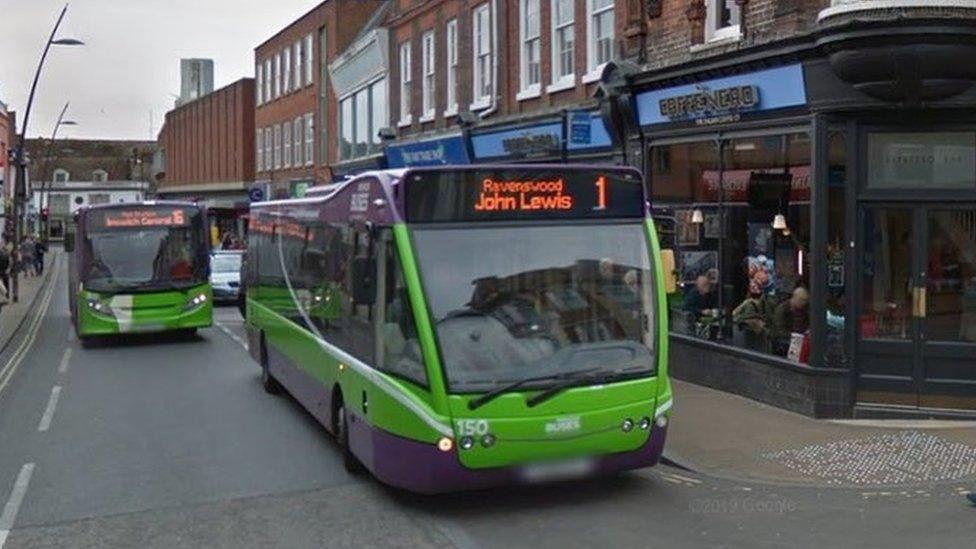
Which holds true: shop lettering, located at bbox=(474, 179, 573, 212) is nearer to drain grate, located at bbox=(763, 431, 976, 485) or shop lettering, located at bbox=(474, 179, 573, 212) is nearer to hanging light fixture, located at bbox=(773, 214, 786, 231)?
drain grate, located at bbox=(763, 431, 976, 485)

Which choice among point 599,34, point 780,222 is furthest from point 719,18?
point 599,34

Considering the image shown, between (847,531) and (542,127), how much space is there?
13.1m

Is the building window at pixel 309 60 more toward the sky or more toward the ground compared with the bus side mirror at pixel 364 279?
more toward the sky

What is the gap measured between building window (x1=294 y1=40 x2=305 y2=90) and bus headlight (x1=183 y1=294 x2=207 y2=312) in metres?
24.8

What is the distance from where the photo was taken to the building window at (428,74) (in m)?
27.5

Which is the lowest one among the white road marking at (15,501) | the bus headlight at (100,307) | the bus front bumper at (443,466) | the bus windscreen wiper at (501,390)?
the white road marking at (15,501)

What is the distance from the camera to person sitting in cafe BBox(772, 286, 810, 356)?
41.1 feet

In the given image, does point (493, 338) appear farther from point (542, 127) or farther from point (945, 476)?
point (542, 127)

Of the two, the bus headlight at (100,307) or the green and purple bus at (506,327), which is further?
the bus headlight at (100,307)

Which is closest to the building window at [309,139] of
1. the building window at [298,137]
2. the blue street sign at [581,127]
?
the building window at [298,137]

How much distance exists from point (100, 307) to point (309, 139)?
2350 cm

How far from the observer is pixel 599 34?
18.7 m

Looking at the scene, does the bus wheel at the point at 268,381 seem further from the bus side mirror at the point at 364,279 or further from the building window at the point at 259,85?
the building window at the point at 259,85

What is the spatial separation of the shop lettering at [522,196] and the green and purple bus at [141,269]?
13690mm
